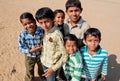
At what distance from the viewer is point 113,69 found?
492 cm

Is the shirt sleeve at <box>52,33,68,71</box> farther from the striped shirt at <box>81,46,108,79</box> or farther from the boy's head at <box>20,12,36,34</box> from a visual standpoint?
the boy's head at <box>20,12,36,34</box>

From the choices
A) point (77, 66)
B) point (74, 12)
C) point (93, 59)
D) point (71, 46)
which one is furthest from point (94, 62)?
point (74, 12)

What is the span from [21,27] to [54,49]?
4055 millimetres

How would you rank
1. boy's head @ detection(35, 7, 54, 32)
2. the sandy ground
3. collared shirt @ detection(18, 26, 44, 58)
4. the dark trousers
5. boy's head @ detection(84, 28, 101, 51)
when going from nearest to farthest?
boy's head @ detection(35, 7, 54, 32)
boy's head @ detection(84, 28, 101, 51)
collared shirt @ detection(18, 26, 44, 58)
the dark trousers
the sandy ground

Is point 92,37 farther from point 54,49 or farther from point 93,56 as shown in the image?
point 54,49

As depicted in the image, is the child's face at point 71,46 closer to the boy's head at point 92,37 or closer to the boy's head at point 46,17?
the boy's head at point 92,37

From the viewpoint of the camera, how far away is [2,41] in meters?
5.91

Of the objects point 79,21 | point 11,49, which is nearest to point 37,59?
point 79,21

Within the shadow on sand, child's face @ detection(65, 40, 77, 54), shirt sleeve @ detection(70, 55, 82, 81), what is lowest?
the shadow on sand

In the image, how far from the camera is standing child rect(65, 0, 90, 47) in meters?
3.26

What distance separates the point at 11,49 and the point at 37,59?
187 cm

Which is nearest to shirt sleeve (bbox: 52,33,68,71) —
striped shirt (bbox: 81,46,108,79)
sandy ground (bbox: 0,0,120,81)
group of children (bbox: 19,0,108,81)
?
group of children (bbox: 19,0,108,81)

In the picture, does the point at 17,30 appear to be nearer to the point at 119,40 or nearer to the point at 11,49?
the point at 11,49

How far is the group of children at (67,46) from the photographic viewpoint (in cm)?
305
